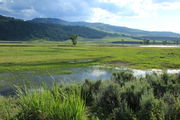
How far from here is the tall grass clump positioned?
5148 mm

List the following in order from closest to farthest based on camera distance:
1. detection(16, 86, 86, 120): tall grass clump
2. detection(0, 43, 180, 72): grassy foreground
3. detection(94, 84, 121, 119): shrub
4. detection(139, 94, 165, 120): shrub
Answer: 1. detection(16, 86, 86, 120): tall grass clump
2. detection(139, 94, 165, 120): shrub
3. detection(94, 84, 121, 119): shrub
4. detection(0, 43, 180, 72): grassy foreground

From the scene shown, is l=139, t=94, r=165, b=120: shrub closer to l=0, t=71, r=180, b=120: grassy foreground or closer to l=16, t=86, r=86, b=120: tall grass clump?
l=0, t=71, r=180, b=120: grassy foreground

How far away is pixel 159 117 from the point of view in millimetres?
5215

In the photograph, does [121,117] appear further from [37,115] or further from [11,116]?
[11,116]

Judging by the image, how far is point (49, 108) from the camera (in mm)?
5484

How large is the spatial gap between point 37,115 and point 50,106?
2.14 feet

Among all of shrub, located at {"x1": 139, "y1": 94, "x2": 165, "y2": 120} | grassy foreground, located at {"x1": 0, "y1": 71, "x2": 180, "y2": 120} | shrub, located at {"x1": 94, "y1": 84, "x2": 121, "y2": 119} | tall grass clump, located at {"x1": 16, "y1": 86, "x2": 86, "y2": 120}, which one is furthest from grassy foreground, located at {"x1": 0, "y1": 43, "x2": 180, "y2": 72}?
shrub, located at {"x1": 139, "y1": 94, "x2": 165, "y2": 120}

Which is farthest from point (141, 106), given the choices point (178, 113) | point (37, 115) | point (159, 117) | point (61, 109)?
point (37, 115)

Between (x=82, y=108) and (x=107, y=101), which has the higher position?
(x=82, y=108)

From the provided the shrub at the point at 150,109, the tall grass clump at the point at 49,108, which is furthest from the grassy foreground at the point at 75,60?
the shrub at the point at 150,109

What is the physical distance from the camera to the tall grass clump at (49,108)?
5148 mm

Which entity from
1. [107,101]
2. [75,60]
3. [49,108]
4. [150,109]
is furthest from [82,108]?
[75,60]

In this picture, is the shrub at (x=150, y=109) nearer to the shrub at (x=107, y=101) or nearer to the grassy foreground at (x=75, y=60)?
the shrub at (x=107, y=101)

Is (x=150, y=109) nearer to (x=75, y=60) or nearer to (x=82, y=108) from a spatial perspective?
(x=82, y=108)
